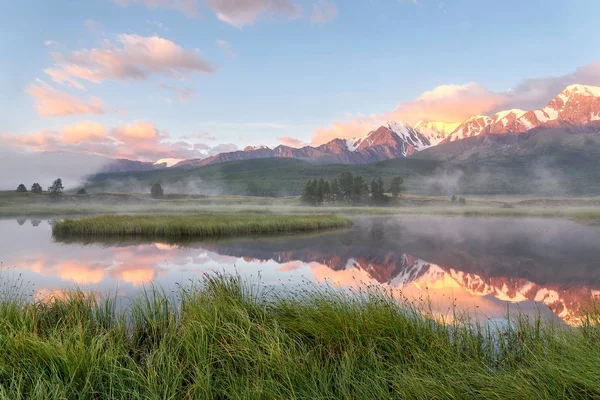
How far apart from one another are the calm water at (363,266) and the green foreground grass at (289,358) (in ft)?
6.34

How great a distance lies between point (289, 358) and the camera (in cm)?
505

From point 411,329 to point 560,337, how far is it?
2442 millimetres

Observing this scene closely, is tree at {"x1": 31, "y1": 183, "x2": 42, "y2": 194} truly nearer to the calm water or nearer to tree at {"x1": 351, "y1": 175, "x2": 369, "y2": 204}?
tree at {"x1": 351, "y1": 175, "x2": 369, "y2": 204}

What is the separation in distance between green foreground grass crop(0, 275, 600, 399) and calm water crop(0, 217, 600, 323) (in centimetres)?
193

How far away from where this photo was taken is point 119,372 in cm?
496

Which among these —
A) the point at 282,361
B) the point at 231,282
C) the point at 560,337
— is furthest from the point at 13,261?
the point at 560,337

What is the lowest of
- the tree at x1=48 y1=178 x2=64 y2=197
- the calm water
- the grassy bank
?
the calm water

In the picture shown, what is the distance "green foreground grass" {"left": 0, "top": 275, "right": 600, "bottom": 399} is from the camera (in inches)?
173

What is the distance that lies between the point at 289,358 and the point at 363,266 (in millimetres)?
14065

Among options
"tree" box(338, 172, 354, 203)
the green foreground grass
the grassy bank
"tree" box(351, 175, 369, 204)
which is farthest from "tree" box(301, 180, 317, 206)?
the green foreground grass

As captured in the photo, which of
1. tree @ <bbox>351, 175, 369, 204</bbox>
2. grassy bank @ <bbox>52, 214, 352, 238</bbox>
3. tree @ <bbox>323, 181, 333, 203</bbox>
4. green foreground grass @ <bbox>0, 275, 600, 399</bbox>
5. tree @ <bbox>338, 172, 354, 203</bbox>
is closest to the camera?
green foreground grass @ <bbox>0, 275, 600, 399</bbox>

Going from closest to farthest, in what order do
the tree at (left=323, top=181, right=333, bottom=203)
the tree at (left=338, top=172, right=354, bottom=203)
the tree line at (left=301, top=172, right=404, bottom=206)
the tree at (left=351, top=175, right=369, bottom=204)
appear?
the tree at (left=323, top=181, right=333, bottom=203) → the tree line at (left=301, top=172, right=404, bottom=206) → the tree at (left=338, top=172, right=354, bottom=203) → the tree at (left=351, top=175, right=369, bottom=204)

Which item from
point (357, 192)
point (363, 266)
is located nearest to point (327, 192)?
point (357, 192)

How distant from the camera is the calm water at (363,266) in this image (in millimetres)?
12609
